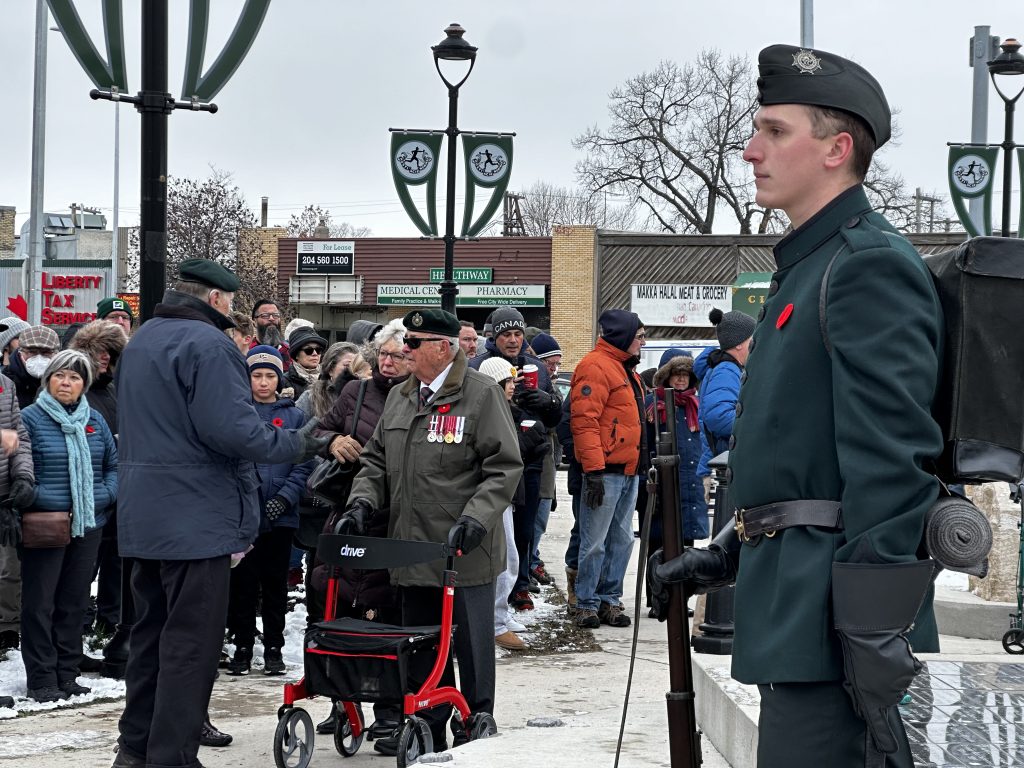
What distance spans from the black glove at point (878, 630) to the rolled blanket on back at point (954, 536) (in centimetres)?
8

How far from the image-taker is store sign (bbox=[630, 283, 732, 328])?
36781 mm

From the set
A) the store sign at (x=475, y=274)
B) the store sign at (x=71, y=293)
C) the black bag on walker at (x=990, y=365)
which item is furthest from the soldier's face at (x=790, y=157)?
the store sign at (x=475, y=274)

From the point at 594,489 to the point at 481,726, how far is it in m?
4.07

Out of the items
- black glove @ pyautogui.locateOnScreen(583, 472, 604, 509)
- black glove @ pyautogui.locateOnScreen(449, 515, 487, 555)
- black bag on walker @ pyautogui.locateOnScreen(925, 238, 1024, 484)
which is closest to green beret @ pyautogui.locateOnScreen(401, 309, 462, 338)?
black glove @ pyautogui.locateOnScreen(449, 515, 487, 555)

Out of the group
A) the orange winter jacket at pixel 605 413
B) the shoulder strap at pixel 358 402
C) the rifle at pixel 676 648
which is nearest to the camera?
the rifle at pixel 676 648

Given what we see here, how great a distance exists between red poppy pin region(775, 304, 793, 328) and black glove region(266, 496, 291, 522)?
5.70 meters

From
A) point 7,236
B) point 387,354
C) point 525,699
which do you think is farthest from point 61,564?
point 7,236

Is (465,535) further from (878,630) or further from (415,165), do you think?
(415,165)

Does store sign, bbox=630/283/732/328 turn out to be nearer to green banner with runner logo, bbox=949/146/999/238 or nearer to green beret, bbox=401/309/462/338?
green banner with runner logo, bbox=949/146/999/238

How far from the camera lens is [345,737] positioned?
21.0 feet

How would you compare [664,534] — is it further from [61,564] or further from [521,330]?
[521,330]

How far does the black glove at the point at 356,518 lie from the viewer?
5.96 m

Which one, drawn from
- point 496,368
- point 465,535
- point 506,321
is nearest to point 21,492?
point 465,535

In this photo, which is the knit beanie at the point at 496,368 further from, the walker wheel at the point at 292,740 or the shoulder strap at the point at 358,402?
the walker wheel at the point at 292,740
